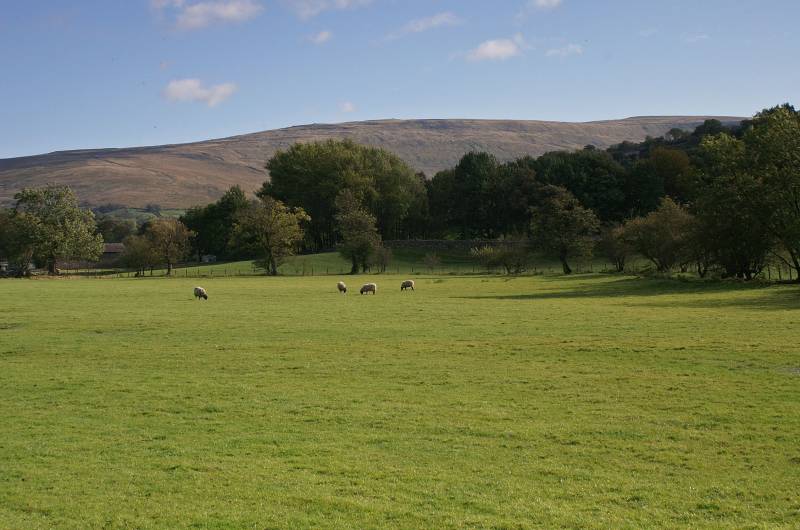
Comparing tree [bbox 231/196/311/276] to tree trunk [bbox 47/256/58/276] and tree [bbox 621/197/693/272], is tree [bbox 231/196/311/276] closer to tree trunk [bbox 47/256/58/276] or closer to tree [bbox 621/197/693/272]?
tree trunk [bbox 47/256/58/276]

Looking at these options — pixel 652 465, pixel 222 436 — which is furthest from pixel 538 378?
pixel 222 436

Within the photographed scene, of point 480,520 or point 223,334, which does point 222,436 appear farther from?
point 223,334

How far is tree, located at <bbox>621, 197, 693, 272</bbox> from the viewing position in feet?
229

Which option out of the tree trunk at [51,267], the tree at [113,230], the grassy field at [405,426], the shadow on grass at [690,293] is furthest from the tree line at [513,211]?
the tree at [113,230]

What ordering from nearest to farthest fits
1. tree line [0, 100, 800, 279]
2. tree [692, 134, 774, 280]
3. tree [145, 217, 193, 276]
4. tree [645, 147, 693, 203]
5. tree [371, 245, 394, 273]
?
tree [692, 134, 774, 280], tree line [0, 100, 800, 279], tree [371, 245, 394, 273], tree [145, 217, 193, 276], tree [645, 147, 693, 203]

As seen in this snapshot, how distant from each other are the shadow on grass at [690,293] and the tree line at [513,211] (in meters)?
4.62

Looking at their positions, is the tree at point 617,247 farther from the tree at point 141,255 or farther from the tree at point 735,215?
the tree at point 141,255

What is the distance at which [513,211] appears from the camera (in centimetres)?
12600

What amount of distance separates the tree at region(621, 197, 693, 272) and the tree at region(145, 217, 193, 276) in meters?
63.4

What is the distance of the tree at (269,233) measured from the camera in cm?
10044

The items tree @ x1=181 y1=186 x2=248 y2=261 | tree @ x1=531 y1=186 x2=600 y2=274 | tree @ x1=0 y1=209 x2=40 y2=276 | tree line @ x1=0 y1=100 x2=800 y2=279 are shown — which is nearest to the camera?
tree line @ x1=0 y1=100 x2=800 y2=279

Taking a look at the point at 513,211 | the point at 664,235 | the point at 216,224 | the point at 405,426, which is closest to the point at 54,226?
the point at 216,224

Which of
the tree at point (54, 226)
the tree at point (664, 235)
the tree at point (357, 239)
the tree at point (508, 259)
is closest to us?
the tree at point (664, 235)

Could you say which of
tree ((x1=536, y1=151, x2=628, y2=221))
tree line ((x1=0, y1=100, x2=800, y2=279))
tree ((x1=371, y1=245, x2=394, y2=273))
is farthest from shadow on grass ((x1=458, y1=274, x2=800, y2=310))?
tree ((x1=536, y1=151, x2=628, y2=221))
